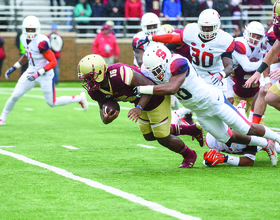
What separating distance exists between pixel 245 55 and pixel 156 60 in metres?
2.89

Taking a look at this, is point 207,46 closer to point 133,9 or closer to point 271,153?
point 271,153

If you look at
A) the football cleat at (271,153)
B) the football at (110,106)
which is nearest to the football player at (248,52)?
the football cleat at (271,153)

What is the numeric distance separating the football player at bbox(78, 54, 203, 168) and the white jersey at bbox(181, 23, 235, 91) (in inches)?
60.8

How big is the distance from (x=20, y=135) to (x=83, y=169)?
283 cm

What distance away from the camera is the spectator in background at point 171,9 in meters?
17.5

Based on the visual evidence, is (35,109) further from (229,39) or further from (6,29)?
(6,29)

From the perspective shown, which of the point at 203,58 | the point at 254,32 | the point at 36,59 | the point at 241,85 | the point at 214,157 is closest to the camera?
the point at 214,157

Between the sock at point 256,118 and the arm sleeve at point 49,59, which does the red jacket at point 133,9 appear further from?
the sock at point 256,118

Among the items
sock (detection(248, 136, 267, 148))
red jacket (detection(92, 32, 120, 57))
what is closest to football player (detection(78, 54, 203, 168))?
sock (detection(248, 136, 267, 148))

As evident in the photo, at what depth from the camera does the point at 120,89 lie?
15.8 feet

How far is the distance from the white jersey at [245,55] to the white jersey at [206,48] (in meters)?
0.49

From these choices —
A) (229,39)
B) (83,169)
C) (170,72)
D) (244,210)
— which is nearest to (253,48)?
(229,39)

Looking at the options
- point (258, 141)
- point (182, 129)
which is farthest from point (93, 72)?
point (258, 141)

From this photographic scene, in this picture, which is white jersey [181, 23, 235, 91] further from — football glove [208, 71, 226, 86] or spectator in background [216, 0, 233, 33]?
spectator in background [216, 0, 233, 33]
